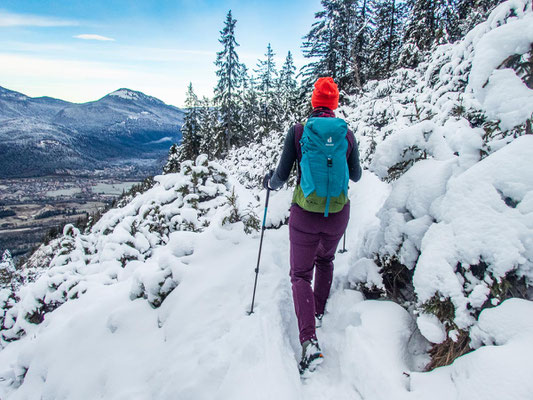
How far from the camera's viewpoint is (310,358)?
2.75 m

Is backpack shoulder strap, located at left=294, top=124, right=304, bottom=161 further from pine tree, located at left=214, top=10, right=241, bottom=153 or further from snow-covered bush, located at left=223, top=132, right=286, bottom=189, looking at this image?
pine tree, located at left=214, top=10, right=241, bottom=153

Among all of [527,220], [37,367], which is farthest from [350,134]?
[37,367]

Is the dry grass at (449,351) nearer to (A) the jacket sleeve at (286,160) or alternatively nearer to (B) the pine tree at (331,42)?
(A) the jacket sleeve at (286,160)

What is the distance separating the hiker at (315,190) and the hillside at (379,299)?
49cm

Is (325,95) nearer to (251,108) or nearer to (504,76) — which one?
(504,76)

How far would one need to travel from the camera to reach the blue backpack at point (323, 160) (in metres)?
2.61

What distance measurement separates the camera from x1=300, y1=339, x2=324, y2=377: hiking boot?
2.73 m

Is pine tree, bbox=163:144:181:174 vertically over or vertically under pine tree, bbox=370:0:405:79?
under

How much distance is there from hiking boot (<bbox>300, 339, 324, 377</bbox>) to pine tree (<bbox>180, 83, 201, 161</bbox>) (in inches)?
1421

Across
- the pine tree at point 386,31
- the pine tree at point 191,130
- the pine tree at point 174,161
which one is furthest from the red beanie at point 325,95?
the pine tree at point 174,161

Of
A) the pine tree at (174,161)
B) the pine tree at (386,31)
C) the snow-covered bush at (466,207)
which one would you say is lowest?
the pine tree at (174,161)

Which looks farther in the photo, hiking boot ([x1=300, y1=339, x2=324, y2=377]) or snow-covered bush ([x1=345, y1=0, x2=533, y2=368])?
hiking boot ([x1=300, y1=339, x2=324, y2=377])

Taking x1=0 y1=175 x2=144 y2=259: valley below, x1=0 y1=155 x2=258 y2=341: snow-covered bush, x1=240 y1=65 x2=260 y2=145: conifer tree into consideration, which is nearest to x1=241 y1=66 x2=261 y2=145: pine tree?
x1=240 y1=65 x2=260 y2=145: conifer tree

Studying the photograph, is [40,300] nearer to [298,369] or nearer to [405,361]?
[298,369]
